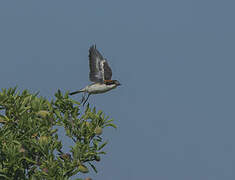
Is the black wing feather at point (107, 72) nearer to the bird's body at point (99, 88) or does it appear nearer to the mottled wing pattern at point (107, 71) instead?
the mottled wing pattern at point (107, 71)

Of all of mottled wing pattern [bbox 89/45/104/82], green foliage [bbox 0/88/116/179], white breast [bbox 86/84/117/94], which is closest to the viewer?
green foliage [bbox 0/88/116/179]

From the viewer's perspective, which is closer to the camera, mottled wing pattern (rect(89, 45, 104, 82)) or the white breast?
the white breast

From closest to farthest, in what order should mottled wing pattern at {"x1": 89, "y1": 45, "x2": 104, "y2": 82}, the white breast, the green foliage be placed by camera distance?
the green foliage < the white breast < mottled wing pattern at {"x1": 89, "y1": 45, "x2": 104, "y2": 82}

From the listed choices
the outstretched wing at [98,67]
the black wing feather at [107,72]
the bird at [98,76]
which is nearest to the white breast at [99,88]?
the bird at [98,76]

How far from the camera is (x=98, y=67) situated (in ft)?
63.8

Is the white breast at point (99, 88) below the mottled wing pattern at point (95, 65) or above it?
below

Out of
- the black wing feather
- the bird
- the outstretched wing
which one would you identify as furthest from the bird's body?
the black wing feather

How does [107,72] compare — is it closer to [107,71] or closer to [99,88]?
[107,71]

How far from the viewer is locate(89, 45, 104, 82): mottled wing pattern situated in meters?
19.1

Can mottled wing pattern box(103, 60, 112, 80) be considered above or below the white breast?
above

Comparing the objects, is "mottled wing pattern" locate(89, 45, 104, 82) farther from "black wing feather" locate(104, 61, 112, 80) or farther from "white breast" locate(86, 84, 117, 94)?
"white breast" locate(86, 84, 117, 94)

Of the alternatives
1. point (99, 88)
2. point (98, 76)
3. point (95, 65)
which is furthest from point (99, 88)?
point (95, 65)

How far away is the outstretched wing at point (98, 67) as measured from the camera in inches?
754

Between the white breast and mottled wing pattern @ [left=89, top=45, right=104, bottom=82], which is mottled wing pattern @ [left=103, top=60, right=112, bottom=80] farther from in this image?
the white breast
